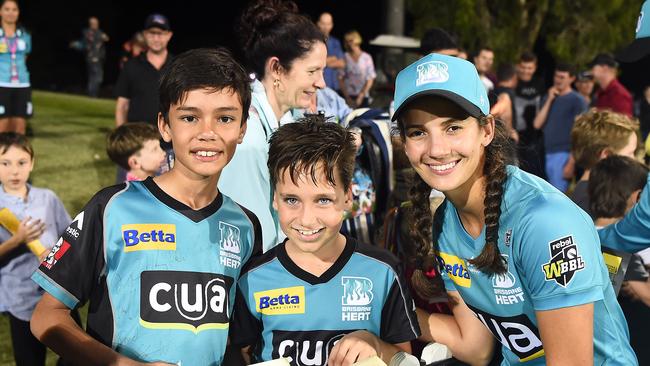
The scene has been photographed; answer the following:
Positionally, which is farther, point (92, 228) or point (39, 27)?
point (39, 27)

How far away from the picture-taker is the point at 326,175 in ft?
9.22

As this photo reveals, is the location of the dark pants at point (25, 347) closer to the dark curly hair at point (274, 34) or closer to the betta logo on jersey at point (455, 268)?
the dark curly hair at point (274, 34)

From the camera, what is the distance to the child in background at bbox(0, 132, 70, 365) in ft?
14.5

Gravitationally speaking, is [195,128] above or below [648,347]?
above

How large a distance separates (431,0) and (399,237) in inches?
572

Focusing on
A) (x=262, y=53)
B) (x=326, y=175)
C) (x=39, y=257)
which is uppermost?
(x=262, y=53)

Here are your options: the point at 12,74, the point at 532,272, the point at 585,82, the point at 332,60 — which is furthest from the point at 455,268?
the point at 332,60

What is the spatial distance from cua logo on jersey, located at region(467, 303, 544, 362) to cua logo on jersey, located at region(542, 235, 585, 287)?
30 cm

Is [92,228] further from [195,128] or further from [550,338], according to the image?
[550,338]

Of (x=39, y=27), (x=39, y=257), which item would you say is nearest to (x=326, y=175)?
(x=39, y=257)

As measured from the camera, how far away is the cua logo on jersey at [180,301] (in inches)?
102

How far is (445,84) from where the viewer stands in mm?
2504

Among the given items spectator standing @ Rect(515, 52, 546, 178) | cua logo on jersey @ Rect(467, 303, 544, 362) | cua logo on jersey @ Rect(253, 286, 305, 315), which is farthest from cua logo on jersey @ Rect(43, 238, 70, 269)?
spectator standing @ Rect(515, 52, 546, 178)

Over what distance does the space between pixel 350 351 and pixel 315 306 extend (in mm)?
273
